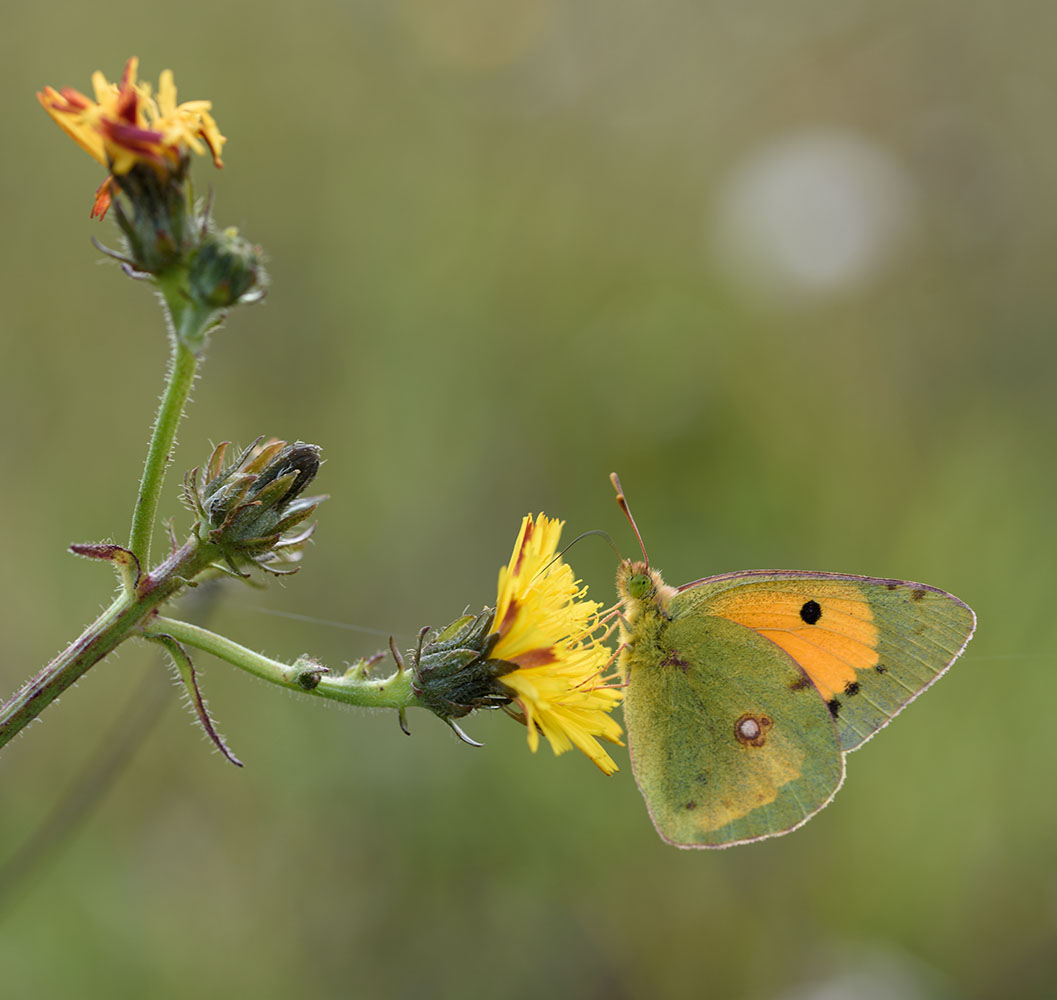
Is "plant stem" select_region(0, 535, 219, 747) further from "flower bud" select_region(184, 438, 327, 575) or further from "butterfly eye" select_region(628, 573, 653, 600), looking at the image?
"butterfly eye" select_region(628, 573, 653, 600)

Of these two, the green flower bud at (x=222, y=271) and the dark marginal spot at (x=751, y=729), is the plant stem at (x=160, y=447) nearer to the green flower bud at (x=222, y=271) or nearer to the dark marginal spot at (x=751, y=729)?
the green flower bud at (x=222, y=271)

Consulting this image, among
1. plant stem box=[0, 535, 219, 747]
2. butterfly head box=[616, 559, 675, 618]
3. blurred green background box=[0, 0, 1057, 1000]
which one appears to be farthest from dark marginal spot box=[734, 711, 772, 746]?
plant stem box=[0, 535, 219, 747]

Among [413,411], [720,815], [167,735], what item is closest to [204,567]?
[720,815]

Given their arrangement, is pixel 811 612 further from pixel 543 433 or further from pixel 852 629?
pixel 543 433

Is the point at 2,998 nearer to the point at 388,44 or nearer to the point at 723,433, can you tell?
the point at 723,433

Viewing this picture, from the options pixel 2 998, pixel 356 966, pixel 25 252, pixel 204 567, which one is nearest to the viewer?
pixel 204 567

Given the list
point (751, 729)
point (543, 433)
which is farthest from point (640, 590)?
point (543, 433)

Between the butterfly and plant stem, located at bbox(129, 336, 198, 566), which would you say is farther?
the butterfly
